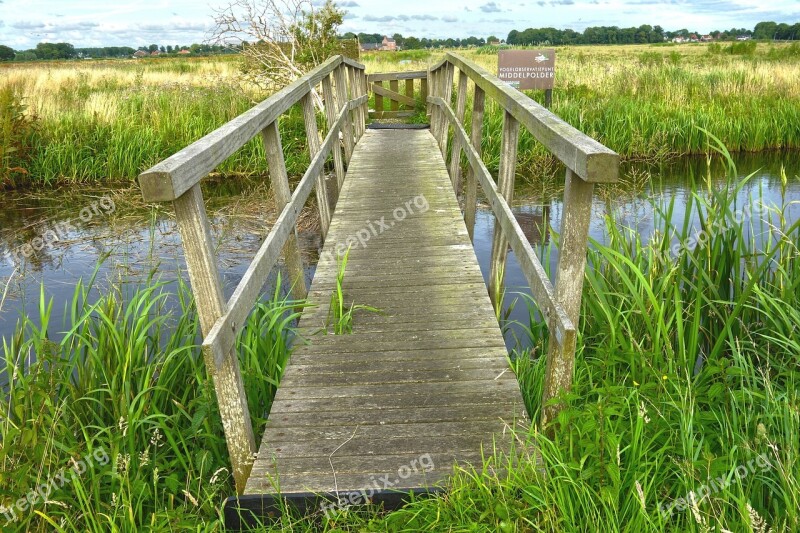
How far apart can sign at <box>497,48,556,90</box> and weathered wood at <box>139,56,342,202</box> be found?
8.83 metres

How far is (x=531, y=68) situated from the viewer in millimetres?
11492

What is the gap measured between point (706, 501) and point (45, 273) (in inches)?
247

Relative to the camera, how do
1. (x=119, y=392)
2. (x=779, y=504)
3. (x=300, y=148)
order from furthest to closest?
1. (x=300, y=148)
2. (x=119, y=392)
3. (x=779, y=504)

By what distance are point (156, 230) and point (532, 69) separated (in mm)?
7597

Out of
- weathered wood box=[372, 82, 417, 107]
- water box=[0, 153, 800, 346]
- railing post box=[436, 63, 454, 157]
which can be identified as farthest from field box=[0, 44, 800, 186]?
weathered wood box=[372, 82, 417, 107]

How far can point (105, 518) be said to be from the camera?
232 centimetres

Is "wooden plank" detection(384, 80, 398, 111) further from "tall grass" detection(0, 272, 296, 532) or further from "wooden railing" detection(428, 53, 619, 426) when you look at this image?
"tall grass" detection(0, 272, 296, 532)

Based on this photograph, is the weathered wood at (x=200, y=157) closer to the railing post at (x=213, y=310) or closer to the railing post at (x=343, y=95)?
the railing post at (x=213, y=310)

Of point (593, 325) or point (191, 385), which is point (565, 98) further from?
point (191, 385)

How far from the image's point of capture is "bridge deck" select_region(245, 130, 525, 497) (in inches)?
95.3

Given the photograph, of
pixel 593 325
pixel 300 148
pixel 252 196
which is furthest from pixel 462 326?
pixel 300 148

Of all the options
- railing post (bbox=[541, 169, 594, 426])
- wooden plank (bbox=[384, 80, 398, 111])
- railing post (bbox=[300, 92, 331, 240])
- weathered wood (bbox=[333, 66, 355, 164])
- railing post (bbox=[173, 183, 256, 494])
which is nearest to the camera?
railing post (bbox=[173, 183, 256, 494])

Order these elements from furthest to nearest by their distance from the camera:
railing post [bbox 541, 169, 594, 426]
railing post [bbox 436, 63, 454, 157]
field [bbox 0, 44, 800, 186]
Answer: field [bbox 0, 44, 800, 186] < railing post [bbox 436, 63, 454, 157] < railing post [bbox 541, 169, 594, 426]

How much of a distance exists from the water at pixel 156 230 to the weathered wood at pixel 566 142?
55.2 inches
